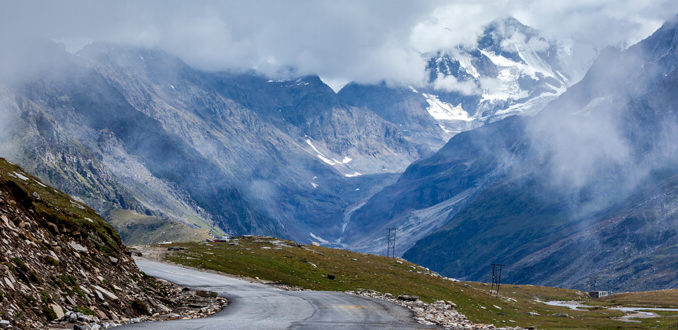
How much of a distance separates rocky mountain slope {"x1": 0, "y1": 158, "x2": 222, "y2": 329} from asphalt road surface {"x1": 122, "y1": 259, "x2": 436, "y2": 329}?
9.41ft

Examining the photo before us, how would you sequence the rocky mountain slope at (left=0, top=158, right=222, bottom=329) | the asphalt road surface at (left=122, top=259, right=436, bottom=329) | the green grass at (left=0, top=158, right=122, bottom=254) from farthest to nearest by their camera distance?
the green grass at (left=0, top=158, right=122, bottom=254) < the asphalt road surface at (left=122, top=259, right=436, bottom=329) < the rocky mountain slope at (left=0, top=158, right=222, bottom=329)

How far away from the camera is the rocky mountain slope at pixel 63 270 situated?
25.7m

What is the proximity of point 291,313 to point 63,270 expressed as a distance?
14.0 m

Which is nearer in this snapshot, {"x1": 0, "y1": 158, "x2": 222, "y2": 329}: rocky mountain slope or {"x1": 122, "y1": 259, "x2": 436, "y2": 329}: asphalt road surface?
{"x1": 0, "y1": 158, "x2": 222, "y2": 329}: rocky mountain slope

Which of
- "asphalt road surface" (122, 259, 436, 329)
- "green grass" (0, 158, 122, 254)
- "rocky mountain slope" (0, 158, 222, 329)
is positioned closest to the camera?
"rocky mountain slope" (0, 158, 222, 329)

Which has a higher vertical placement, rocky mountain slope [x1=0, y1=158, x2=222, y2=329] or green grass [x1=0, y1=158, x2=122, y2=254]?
green grass [x1=0, y1=158, x2=122, y2=254]

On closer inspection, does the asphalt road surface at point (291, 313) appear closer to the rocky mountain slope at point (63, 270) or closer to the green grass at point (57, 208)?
the rocky mountain slope at point (63, 270)

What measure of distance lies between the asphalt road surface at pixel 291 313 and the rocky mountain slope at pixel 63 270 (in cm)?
287

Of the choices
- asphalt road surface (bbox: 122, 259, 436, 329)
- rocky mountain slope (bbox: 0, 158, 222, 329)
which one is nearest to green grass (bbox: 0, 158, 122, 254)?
rocky mountain slope (bbox: 0, 158, 222, 329)

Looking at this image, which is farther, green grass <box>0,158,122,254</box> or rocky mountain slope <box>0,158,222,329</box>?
green grass <box>0,158,122,254</box>

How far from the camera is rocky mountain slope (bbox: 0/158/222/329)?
2569cm

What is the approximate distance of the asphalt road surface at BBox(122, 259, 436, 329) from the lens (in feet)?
102

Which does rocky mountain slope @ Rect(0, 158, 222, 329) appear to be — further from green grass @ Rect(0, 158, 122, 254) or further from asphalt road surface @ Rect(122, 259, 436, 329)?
asphalt road surface @ Rect(122, 259, 436, 329)

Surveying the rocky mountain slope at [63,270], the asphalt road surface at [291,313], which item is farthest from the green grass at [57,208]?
the asphalt road surface at [291,313]
